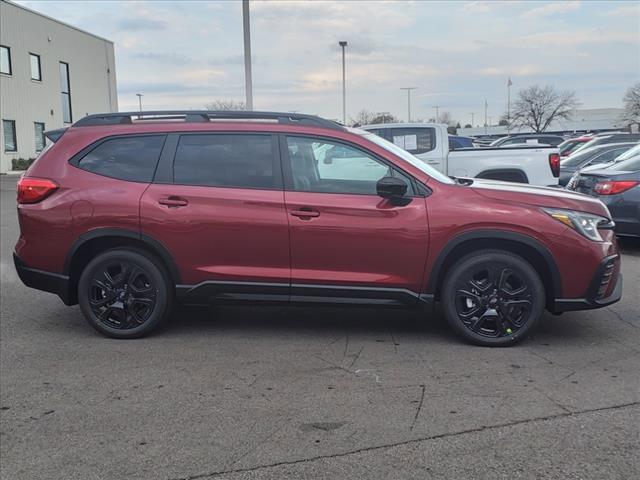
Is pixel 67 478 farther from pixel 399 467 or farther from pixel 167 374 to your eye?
pixel 399 467

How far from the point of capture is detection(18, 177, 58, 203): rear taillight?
5.26m

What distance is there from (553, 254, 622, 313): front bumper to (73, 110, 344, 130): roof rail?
2.33m

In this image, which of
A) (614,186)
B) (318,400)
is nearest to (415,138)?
(614,186)

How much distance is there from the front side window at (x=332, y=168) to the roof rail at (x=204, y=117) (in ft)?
0.69

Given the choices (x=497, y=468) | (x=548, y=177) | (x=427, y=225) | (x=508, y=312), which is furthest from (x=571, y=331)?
(x=548, y=177)

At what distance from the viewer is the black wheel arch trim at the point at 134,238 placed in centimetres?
513

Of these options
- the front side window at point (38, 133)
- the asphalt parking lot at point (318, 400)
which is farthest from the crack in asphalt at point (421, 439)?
the front side window at point (38, 133)

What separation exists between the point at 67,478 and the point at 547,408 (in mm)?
2762

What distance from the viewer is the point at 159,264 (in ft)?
17.1

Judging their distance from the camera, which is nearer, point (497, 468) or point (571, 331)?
point (497, 468)

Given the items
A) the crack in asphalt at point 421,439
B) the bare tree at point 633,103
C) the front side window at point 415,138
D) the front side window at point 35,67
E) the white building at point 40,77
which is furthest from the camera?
the bare tree at point 633,103

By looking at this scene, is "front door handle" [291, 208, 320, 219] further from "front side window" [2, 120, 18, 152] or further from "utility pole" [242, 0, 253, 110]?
"front side window" [2, 120, 18, 152]

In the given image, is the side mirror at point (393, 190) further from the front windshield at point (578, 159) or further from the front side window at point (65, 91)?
the front side window at point (65, 91)

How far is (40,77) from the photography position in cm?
3572
